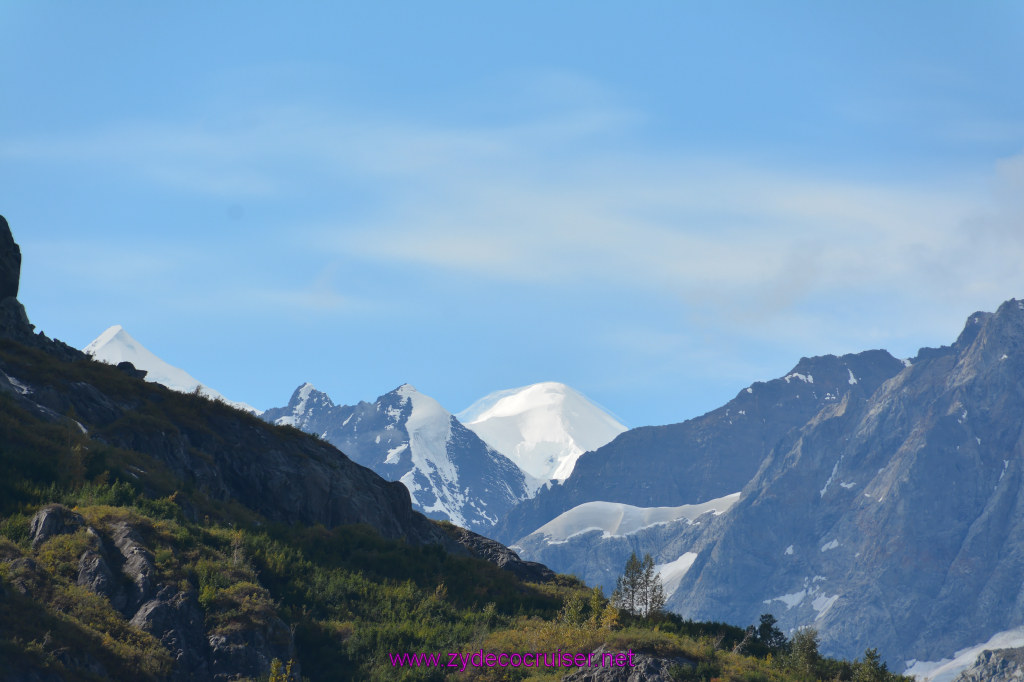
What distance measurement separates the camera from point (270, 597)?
1559 inches

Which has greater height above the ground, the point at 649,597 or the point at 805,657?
the point at 649,597

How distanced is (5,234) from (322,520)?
2611 cm

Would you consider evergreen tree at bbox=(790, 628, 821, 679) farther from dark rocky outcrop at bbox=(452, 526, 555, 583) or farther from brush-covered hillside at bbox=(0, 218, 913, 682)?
dark rocky outcrop at bbox=(452, 526, 555, 583)

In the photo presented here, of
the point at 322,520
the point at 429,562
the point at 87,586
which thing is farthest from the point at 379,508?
the point at 87,586

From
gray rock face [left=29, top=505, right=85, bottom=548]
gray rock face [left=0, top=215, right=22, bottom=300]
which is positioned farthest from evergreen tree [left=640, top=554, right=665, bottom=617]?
gray rock face [left=0, top=215, right=22, bottom=300]

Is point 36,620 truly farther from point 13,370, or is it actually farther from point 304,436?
point 304,436

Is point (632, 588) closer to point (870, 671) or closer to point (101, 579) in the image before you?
point (870, 671)

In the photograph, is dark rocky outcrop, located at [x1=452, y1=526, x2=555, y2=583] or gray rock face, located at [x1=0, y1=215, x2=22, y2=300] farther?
dark rocky outcrop, located at [x1=452, y1=526, x2=555, y2=583]

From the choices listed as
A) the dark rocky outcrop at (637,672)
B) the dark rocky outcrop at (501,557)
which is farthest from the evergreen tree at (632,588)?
the dark rocky outcrop at (501,557)

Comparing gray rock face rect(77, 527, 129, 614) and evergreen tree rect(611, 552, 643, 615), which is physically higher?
evergreen tree rect(611, 552, 643, 615)

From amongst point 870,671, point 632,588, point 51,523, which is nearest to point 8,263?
point 51,523

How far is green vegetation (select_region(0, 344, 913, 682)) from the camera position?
32594mm

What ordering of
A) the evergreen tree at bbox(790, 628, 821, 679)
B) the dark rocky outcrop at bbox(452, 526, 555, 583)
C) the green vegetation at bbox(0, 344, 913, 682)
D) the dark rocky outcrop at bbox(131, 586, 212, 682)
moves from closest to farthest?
the green vegetation at bbox(0, 344, 913, 682) → the dark rocky outcrop at bbox(131, 586, 212, 682) → the evergreen tree at bbox(790, 628, 821, 679) → the dark rocky outcrop at bbox(452, 526, 555, 583)

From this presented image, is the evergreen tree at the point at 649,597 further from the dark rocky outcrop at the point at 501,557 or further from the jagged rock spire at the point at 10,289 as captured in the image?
the jagged rock spire at the point at 10,289
